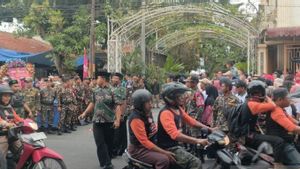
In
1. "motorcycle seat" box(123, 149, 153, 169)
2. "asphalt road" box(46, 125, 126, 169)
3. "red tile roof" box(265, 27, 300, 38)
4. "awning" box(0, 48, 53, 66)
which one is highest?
"red tile roof" box(265, 27, 300, 38)

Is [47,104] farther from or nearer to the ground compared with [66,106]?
farther from the ground

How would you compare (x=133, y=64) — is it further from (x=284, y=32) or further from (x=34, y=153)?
(x=34, y=153)

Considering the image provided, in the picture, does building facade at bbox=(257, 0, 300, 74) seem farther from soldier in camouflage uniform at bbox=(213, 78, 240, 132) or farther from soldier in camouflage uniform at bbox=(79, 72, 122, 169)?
soldier in camouflage uniform at bbox=(79, 72, 122, 169)

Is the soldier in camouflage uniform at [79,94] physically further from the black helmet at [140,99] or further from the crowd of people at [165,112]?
the black helmet at [140,99]

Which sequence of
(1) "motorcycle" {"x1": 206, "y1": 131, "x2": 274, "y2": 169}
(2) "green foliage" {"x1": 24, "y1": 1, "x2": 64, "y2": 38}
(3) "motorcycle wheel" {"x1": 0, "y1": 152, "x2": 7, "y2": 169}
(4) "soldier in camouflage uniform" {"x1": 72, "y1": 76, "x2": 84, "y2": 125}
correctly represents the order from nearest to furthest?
(1) "motorcycle" {"x1": 206, "y1": 131, "x2": 274, "y2": 169}
(3) "motorcycle wheel" {"x1": 0, "y1": 152, "x2": 7, "y2": 169}
(4) "soldier in camouflage uniform" {"x1": 72, "y1": 76, "x2": 84, "y2": 125}
(2) "green foliage" {"x1": 24, "y1": 1, "x2": 64, "y2": 38}

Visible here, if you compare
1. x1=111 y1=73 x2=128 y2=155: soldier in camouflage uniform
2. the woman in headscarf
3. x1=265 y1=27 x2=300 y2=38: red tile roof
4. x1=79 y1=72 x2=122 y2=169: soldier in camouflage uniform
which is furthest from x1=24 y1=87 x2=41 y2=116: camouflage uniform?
x1=265 y1=27 x2=300 y2=38: red tile roof

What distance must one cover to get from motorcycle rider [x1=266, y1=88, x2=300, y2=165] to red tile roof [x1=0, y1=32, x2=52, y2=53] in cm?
2163

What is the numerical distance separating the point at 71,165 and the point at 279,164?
4.66 m

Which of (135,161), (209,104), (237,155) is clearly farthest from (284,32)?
(135,161)

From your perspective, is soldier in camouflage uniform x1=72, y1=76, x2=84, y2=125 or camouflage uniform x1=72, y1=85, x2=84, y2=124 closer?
camouflage uniform x1=72, y1=85, x2=84, y2=124

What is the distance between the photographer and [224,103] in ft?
28.2

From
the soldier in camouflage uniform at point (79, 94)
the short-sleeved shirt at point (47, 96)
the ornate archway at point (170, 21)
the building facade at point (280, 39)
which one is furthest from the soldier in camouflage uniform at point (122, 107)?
the ornate archway at point (170, 21)

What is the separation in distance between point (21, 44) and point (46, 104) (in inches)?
610

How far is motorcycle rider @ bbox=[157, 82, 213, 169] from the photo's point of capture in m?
5.54
